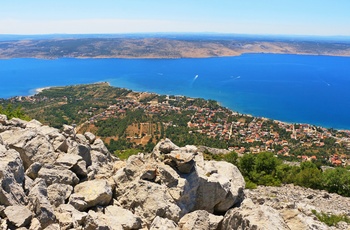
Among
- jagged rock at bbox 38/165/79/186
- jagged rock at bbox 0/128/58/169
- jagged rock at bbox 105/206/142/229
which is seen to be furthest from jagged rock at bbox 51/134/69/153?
jagged rock at bbox 105/206/142/229

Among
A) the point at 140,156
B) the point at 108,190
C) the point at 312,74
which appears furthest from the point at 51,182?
the point at 312,74

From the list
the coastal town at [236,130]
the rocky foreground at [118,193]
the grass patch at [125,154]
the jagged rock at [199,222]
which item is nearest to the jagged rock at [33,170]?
the rocky foreground at [118,193]

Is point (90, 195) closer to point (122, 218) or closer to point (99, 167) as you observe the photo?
point (122, 218)

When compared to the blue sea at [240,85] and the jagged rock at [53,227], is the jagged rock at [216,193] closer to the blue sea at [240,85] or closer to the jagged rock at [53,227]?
the jagged rock at [53,227]

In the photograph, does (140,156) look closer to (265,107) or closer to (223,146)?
(223,146)

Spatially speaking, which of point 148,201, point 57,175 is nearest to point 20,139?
point 57,175

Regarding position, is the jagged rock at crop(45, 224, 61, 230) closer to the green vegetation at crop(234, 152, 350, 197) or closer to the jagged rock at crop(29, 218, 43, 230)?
the jagged rock at crop(29, 218, 43, 230)
